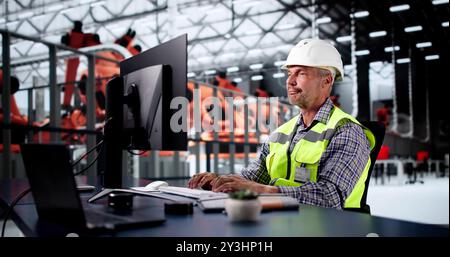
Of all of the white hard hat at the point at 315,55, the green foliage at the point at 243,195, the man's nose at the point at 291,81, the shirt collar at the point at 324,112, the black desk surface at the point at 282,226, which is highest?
the white hard hat at the point at 315,55

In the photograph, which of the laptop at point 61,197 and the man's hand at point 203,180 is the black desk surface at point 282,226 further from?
the man's hand at point 203,180

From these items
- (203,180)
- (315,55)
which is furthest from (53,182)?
(315,55)

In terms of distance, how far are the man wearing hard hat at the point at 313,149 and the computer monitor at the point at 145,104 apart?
0.21 metres

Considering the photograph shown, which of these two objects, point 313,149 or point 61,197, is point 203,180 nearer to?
point 313,149

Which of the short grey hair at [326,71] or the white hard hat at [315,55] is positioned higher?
the white hard hat at [315,55]

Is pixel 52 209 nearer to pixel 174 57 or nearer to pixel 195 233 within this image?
A: pixel 195 233

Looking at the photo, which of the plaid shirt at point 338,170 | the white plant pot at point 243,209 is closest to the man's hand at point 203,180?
the plaid shirt at point 338,170

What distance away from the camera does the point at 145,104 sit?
125 centimetres

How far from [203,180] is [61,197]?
64 cm

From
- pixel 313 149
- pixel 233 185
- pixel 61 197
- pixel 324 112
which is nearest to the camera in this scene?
pixel 61 197

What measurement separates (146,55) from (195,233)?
2.44ft

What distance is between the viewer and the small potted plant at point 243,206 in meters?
0.76
